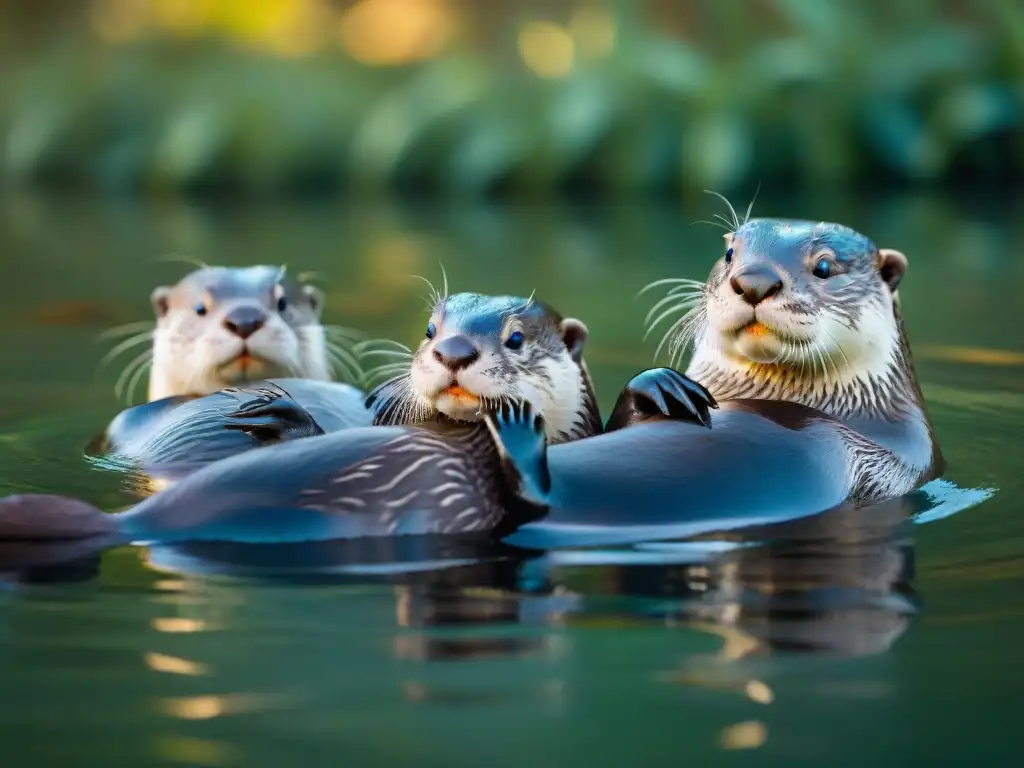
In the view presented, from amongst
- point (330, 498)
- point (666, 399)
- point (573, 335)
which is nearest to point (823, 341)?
point (666, 399)

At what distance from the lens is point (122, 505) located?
13.6 ft

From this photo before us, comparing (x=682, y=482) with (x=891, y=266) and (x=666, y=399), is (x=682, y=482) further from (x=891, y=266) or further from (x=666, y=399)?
(x=891, y=266)

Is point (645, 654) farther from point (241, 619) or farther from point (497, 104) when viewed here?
point (497, 104)

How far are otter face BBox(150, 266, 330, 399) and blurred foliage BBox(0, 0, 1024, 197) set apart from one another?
7.59 meters

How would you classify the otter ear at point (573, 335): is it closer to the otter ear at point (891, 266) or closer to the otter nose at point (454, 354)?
the otter nose at point (454, 354)

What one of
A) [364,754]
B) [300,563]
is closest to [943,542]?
[300,563]

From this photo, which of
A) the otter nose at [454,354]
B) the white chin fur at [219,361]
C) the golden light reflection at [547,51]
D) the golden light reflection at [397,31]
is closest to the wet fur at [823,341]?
the otter nose at [454,354]

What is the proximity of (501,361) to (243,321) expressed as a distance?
139cm

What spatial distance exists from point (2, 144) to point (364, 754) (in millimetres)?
15110

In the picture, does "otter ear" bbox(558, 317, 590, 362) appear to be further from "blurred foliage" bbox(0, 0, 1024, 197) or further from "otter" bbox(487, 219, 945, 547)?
"blurred foliage" bbox(0, 0, 1024, 197)

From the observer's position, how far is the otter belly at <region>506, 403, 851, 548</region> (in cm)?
359

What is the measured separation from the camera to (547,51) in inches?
587

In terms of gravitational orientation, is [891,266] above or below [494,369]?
above

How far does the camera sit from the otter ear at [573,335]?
15.2ft
